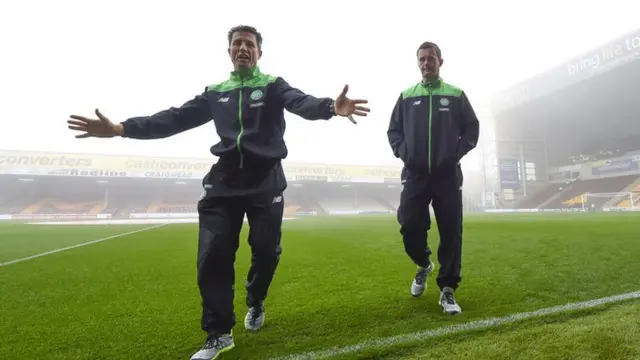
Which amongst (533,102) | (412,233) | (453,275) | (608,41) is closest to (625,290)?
(453,275)

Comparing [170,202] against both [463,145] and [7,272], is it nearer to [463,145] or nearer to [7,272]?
[7,272]

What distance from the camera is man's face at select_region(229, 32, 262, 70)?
232 cm

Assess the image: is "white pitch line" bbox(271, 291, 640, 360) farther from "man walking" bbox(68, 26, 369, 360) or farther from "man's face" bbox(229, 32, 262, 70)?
"man's face" bbox(229, 32, 262, 70)

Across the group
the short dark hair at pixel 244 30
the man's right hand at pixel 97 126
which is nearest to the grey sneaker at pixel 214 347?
the man's right hand at pixel 97 126

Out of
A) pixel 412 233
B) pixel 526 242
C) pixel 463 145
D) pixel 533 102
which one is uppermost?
pixel 533 102

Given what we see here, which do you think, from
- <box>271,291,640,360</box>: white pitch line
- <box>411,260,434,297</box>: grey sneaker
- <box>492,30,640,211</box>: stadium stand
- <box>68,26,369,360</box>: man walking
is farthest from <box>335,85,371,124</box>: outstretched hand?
<box>492,30,640,211</box>: stadium stand

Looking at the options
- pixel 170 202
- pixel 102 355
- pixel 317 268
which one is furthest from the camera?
pixel 170 202

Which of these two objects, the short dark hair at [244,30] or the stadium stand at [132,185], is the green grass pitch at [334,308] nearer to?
the short dark hair at [244,30]

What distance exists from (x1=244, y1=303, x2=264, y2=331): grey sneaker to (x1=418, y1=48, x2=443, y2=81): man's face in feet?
6.83

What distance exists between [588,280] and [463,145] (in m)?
1.75

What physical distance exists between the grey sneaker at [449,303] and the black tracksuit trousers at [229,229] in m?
1.20

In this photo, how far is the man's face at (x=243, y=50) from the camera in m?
2.32

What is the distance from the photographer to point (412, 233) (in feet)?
9.61

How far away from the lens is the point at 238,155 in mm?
2170
